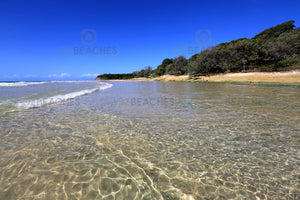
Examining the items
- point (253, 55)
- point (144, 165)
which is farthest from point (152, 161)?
point (253, 55)

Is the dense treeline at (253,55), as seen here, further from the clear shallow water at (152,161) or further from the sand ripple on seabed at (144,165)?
the sand ripple on seabed at (144,165)

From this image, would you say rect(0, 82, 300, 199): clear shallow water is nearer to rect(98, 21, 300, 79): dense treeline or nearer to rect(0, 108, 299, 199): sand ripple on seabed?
rect(0, 108, 299, 199): sand ripple on seabed

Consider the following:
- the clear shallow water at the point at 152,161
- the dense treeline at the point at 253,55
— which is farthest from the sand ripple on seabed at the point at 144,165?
the dense treeline at the point at 253,55

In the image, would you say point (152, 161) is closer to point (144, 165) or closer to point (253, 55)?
point (144, 165)

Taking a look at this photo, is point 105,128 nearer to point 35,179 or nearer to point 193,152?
point 35,179

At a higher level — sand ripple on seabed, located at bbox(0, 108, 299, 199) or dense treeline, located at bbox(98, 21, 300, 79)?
dense treeline, located at bbox(98, 21, 300, 79)

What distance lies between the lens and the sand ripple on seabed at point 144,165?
2648 mm

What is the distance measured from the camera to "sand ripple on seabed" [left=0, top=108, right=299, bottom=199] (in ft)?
8.69

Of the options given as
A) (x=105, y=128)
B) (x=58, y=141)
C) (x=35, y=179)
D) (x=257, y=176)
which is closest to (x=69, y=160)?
(x=35, y=179)

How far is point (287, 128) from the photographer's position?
530cm

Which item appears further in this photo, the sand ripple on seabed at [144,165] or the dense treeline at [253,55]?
the dense treeline at [253,55]

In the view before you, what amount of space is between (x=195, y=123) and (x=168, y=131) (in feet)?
4.96

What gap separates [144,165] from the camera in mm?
3393

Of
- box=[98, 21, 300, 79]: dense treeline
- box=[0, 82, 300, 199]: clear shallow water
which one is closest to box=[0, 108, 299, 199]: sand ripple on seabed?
box=[0, 82, 300, 199]: clear shallow water
